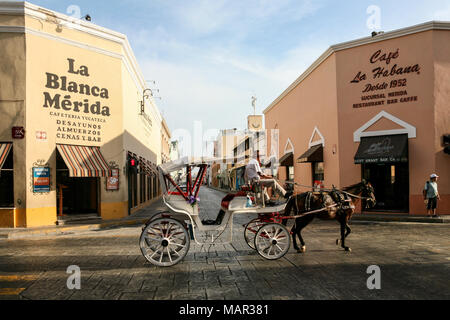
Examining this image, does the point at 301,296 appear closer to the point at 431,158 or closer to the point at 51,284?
the point at 51,284

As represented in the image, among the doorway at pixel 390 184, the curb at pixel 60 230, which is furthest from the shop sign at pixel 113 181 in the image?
the doorway at pixel 390 184

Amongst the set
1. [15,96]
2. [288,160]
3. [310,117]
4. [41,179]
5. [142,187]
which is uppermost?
[310,117]

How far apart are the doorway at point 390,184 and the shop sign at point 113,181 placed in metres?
11.7

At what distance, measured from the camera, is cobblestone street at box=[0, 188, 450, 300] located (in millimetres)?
5004

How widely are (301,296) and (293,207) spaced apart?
3191mm

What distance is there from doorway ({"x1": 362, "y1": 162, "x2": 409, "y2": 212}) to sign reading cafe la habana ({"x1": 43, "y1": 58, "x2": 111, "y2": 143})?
41.6ft

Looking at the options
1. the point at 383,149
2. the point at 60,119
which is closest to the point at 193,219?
the point at 60,119

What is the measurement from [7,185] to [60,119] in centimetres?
325

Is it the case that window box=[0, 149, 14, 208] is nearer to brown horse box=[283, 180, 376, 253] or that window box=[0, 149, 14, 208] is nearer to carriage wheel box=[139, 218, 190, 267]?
carriage wheel box=[139, 218, 190, 267]

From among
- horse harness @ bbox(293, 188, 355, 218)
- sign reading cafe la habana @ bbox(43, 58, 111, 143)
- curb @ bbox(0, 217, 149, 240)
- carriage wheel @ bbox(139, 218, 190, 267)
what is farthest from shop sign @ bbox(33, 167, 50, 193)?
horse harness @ bbox(293, 188, 355, 218)

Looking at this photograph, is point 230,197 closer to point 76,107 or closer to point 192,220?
point 192,220

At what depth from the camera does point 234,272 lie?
607 centimetres

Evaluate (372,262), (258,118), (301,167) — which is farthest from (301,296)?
(258,118)

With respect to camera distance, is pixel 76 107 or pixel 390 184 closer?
pixel 76 107
